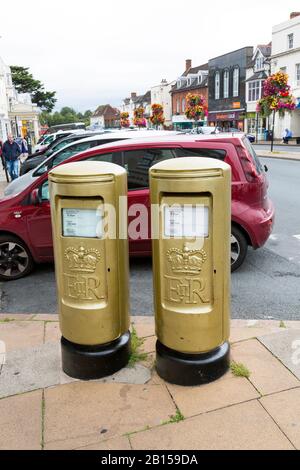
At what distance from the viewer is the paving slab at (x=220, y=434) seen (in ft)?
8.28

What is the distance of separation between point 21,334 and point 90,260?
1.46 metres

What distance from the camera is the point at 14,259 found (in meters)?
5.77

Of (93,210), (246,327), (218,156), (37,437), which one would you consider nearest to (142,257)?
(218,156)

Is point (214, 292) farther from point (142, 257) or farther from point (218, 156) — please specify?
point (142, 257)

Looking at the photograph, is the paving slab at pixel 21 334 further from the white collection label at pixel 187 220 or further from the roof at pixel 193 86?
the roof at pixel 193 86

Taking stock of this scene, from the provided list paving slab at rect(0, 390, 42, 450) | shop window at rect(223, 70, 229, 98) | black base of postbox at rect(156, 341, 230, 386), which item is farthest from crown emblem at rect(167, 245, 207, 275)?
shop window at rect(223, 70, 229, 98)

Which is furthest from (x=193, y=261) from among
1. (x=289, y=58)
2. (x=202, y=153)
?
(x=289, y=58)

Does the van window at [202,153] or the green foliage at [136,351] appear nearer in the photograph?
the green foliage at [136,351]

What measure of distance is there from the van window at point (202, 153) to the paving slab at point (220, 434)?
11.0ft

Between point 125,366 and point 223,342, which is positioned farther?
point 125,366

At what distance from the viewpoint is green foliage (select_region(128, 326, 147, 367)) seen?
3.45 meters

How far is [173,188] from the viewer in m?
2.77

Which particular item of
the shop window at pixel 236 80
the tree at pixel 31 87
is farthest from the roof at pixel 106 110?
the shop window at pixel 236 80

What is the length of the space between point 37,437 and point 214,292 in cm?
140
